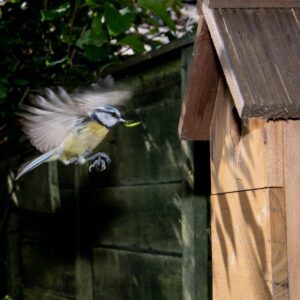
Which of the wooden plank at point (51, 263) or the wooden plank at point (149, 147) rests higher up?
the wooden plank at point (149, 147)

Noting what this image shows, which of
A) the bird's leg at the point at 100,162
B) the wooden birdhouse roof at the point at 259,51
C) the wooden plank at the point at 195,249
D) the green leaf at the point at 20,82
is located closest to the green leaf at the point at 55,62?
the green leaf at the point at 20,82

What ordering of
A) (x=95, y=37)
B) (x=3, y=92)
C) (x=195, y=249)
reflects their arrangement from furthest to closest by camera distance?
(x=3, y=92) < (x=95, y=37) < (x=195, y=249)

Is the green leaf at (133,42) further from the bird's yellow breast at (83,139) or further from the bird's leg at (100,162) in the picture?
the bird's leg at (100,162)

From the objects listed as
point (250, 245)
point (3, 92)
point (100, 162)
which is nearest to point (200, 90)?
point (100, 162)

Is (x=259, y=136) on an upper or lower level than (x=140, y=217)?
upper

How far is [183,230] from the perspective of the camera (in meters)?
3.06

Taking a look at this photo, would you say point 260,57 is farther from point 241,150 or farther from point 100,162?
point 100,162

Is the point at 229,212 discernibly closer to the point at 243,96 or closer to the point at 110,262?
the point at 243,96

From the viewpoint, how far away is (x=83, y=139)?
7.82 feet

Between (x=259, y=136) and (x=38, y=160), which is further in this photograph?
(x=38, y=160)

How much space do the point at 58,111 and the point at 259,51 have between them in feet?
2.47

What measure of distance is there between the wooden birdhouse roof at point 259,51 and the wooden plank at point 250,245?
26cm

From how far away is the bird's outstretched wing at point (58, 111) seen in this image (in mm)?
2340

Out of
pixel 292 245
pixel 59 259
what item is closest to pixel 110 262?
pixel 59 259
